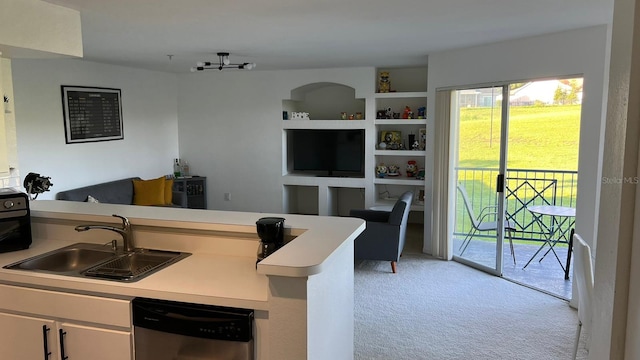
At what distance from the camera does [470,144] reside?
513cm

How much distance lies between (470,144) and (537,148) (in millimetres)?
714

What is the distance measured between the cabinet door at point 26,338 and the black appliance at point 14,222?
510mm

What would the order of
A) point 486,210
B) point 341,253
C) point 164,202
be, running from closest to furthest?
1. point 341,253
2. point 486,210
3. point 164,202

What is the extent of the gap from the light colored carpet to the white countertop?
1.36 meters

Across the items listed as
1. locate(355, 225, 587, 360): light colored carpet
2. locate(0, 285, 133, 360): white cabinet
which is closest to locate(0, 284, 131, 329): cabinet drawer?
locate(0, 285, 133, 360): white cabinet

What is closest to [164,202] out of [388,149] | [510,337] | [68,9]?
[388,149]

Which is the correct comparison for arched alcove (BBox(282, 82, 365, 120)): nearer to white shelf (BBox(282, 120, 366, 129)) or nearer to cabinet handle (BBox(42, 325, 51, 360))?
white shelf (BBox(282, 120, 366, 129))

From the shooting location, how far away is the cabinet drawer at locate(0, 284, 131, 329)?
206 centimetres

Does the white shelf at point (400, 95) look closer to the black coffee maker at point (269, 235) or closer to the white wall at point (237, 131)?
the white wall at point (237, 131)

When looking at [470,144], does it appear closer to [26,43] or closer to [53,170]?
[26,43]

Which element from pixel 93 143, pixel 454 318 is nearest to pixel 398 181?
pixel 454 318

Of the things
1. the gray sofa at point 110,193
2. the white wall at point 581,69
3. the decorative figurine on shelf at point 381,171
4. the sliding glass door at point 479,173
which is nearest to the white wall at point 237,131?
the gray sofa at point 110,193

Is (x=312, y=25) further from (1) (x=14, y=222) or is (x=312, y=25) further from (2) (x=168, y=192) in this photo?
(2) (x=168, y=192)

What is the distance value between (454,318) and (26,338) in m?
3.01
